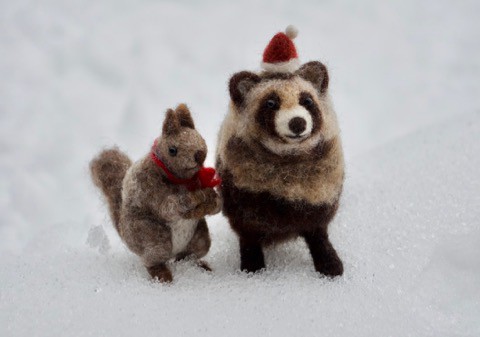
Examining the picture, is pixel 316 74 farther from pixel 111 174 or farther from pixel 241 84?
pixel 111 174

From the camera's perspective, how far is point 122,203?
108 cm

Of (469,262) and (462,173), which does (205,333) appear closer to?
(469,262)

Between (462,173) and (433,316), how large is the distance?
20.7 inches

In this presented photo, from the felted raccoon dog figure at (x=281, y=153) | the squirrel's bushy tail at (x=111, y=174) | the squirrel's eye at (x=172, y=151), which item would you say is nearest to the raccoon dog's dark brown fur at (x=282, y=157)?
the felted raccoon dog figure at (x=281, y=153)

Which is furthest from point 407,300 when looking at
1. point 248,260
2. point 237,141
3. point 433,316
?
point 237,141

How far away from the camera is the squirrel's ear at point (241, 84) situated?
3.23ft

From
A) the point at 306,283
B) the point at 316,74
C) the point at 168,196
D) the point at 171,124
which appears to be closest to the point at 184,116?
the point at 171,124

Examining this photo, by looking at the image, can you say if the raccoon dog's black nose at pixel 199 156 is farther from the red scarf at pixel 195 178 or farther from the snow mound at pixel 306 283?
the snow mound at pixel 306 283

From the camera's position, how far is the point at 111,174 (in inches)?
Answer: 45.1

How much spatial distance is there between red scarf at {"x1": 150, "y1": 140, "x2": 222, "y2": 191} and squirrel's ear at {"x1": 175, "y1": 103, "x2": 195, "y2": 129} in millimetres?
70

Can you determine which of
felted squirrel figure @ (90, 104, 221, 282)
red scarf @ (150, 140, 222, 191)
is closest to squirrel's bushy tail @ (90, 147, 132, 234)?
felted squirrel figure @ (90, 104, 221, 282)

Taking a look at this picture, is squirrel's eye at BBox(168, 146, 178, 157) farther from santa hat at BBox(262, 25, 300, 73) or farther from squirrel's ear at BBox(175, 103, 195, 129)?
santa hat at BBox(262, 25, 300, 73)

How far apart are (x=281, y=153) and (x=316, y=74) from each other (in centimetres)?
16

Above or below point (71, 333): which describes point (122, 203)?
above
